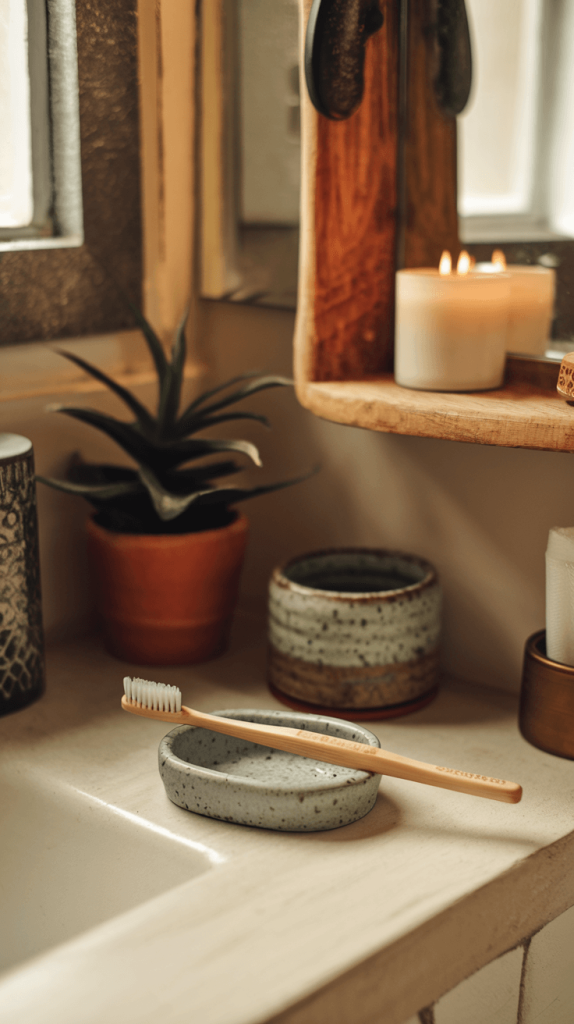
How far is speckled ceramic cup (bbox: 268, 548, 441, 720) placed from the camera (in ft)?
2.08

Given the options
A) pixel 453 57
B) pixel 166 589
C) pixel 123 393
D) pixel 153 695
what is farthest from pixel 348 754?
pixel 453 57

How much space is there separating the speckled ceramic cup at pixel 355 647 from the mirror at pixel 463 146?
0.20 m

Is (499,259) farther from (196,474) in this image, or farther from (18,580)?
(18,580)

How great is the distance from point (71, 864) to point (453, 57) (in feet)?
1.84

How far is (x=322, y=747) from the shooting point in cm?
53

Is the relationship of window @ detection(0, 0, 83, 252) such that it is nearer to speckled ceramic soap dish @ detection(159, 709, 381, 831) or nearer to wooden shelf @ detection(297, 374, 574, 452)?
wooden shelf @ detection(297, 374, 574, 452)

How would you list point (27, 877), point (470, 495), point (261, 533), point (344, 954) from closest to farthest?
point (344, 954)
point (27, 877)
point (470, 495)
point (261, 533)

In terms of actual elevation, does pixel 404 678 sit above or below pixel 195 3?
below

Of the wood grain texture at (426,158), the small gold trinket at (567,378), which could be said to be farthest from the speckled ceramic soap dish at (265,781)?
the wood grain texture at (426,158)

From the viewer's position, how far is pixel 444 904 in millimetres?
458

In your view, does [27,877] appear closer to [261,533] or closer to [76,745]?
[76,745]

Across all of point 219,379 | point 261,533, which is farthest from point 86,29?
point 261,533

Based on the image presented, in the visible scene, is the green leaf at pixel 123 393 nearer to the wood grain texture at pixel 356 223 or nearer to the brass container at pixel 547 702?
the wood grain texture at pixel 356 223

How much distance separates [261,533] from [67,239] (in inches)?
11.6
